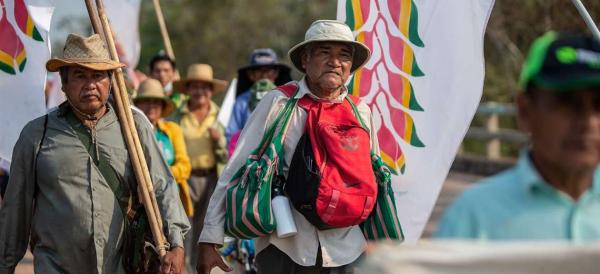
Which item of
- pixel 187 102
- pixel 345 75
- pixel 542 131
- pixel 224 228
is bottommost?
pixel 187 102

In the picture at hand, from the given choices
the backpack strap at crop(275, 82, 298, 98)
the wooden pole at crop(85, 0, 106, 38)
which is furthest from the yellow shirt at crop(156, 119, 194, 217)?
the backpack strap at crop(275, 82, 298, 98)

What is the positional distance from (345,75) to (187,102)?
523 cm

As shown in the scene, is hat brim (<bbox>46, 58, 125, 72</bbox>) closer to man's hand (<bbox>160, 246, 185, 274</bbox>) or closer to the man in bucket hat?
man's hand (<bbox>160, 246, 185, 274</bbox>)

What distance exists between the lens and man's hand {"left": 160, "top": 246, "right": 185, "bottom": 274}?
20.7 feet

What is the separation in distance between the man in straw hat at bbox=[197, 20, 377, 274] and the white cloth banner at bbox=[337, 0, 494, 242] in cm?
76

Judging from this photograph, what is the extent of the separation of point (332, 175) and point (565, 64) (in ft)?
9.20

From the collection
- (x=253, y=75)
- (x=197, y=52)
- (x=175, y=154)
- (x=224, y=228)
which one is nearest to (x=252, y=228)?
(x=224, y=228)

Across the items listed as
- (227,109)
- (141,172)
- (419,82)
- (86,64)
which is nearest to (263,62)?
(227,109)

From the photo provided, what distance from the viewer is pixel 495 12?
20.8 metres

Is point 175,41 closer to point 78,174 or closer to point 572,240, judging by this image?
point 78,174

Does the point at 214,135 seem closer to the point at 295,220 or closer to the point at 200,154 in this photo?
the point at 200,154

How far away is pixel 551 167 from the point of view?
3621 mm

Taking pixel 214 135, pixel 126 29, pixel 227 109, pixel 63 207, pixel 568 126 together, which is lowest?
pixel 227 109

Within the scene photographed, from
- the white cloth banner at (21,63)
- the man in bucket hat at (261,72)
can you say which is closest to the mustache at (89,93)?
the white cloth banner at (21,63)
